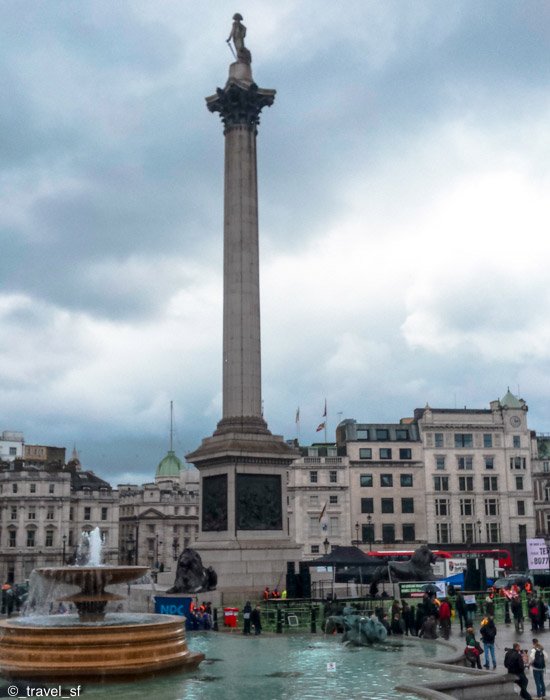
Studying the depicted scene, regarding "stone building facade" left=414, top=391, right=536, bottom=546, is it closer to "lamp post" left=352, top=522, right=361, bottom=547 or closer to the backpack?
"lamp post" left=352, top=522, right=361, bottom=547

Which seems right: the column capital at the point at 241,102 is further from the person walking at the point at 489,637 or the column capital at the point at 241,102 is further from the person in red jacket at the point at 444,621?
the person walking at the point at 489,637

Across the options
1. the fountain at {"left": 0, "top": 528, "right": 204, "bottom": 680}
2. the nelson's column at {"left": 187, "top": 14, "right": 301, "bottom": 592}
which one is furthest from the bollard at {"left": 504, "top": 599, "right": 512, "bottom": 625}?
the fountain at {"left": 0, "top": 528, "right": 204, "bottom": 680}

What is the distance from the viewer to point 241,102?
169ft

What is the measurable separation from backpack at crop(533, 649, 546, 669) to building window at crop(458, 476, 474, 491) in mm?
76695

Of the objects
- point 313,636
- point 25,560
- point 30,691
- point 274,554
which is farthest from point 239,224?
point 25,560

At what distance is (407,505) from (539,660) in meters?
75.4

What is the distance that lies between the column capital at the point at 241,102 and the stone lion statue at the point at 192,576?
26.7 meters

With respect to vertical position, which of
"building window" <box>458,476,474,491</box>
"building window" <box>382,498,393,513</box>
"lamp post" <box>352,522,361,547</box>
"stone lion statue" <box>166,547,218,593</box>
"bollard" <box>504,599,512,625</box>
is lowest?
"bollard" <box>504,599,512,625</box>

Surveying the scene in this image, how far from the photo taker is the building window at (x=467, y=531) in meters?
93.7

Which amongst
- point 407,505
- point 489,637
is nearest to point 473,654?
point 489,637

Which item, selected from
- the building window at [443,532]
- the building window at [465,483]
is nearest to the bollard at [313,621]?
the building window at [443,532]

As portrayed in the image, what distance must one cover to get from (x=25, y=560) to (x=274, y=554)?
7570cm

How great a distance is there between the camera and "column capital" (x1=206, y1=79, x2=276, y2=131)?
51.7 metres

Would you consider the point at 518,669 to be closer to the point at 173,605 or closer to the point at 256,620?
the point at 256,620
